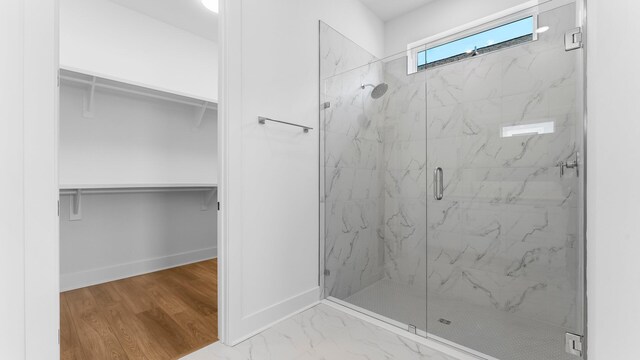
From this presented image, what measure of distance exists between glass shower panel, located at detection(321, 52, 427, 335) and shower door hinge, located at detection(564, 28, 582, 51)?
89 centimetres

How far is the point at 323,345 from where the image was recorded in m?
1.63

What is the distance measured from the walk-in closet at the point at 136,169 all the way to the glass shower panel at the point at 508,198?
1756mm

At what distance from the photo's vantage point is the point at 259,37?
180 centimetres

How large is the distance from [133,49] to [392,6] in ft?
8.43

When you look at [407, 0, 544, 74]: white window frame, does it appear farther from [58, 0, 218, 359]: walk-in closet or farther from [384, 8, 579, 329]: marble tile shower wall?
[58, 0, 218, 359]: walk-in closet

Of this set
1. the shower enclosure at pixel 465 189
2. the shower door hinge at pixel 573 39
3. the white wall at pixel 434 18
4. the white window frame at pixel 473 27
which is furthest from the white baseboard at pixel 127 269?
the shower door hinge at pixel 573 39

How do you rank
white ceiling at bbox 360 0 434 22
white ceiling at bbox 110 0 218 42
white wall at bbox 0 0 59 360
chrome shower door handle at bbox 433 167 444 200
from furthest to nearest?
white ceiling at bbox 360 0 434 22 → white ceiling at bbox 110 0 218 42 → chrome shower door handle at bbox 433 167 444 200 → white wall at bbox 0 0 59 360

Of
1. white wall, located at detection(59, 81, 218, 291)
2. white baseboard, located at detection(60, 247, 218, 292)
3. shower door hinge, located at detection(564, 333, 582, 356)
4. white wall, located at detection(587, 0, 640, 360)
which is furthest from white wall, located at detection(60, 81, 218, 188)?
Answer: shower door hinge, located at detection(564, 333, 582, 356)

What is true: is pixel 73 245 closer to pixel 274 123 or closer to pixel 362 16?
pixel 274 123

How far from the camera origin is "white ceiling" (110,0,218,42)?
8.21 ft

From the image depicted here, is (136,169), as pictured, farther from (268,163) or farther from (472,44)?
(472,44)

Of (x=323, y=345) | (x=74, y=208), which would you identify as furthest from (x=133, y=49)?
(x=323, y=345)

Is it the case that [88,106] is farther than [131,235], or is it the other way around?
[131,235]

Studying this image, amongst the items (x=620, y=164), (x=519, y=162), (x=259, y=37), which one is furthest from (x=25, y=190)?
(x=519, y=162)
